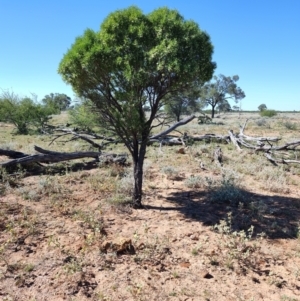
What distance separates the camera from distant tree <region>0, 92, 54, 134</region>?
2533cm

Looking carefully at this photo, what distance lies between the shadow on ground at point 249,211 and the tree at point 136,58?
2.53 metres

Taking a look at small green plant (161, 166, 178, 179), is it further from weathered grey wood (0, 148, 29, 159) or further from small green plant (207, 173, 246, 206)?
weathered grey wood (0, 148, 29, 159)

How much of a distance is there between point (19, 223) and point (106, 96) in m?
3.39

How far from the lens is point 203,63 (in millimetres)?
6020

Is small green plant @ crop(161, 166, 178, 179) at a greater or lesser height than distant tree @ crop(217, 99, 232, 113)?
lesser

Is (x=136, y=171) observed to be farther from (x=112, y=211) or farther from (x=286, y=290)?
(x=286, y=290)

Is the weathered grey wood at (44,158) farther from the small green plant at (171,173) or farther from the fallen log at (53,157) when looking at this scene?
the small green plant at (171,173)

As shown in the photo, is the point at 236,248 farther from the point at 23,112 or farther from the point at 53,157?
the point at 23,112

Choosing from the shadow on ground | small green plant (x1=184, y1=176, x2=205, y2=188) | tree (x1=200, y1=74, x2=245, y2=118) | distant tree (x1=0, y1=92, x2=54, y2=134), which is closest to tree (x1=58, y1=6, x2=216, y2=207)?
the shadow on ground

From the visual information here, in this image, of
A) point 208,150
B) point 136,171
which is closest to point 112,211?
point 136,171

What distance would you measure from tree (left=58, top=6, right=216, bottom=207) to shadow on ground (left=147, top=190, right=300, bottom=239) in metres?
2.53

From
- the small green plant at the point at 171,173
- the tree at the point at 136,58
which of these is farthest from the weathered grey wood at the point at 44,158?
the tree at the point at 136,58

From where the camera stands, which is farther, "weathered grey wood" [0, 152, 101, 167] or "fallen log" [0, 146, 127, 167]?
"fallen log" [0, 146, 127, 167]

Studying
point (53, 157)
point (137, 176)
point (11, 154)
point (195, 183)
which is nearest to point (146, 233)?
point (137, 176)
